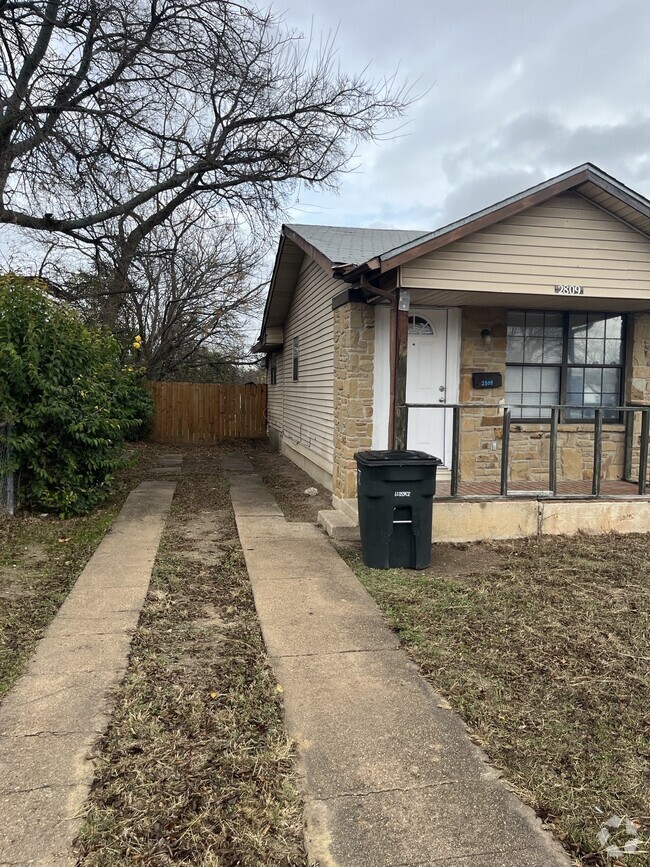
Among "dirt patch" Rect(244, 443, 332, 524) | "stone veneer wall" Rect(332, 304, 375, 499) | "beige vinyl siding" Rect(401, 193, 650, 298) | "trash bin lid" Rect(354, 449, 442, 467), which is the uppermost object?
"beige vinyl siding" Rect(401, 193, 650, 298)

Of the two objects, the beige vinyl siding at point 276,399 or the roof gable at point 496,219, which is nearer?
the roof gable at point 496,219

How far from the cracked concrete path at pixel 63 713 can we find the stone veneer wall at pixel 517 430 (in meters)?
4.54

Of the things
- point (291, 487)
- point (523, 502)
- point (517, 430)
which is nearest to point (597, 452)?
point (523, 502)

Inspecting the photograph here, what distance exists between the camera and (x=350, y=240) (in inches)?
345

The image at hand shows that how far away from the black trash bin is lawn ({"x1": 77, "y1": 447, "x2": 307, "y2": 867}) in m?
1.42

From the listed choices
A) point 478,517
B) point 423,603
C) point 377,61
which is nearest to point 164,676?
point 423,603

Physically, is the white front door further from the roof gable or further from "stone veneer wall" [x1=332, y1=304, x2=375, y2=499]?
the roof gable

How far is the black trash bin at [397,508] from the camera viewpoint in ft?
17.8

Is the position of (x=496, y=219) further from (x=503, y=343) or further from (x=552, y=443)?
(x=552, y=443)

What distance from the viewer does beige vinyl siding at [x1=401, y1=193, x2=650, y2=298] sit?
253 inches

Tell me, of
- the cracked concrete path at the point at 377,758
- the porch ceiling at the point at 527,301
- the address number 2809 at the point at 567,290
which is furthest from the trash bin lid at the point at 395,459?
the address number 2809 at the point at 567,290

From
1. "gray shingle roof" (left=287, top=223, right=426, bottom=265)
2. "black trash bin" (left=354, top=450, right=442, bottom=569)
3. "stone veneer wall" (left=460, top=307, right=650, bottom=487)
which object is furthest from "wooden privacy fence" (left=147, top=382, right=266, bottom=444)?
"black trash bin" (left=354, top=450, right=442, bottom=569)

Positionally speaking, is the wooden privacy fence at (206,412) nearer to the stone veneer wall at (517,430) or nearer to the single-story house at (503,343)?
the single-story house at (503,343)

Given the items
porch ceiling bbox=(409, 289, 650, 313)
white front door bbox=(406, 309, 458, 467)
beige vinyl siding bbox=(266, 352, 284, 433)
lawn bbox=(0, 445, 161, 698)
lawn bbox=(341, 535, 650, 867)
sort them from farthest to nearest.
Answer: beige vinyl siding bbox=(266, 352, 284, 433), white front door bbox=(406, 309, 458, 467), porch ceiling bbox=(409, 289, 650, 313), lawn bbox=(0, 445, 161, 698), lawn bbox=(341, 535, 650, 867)
